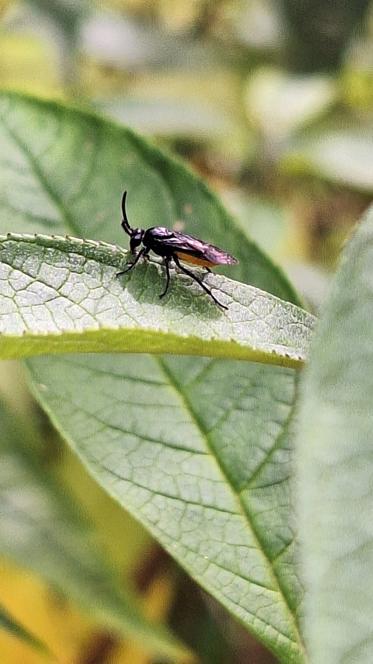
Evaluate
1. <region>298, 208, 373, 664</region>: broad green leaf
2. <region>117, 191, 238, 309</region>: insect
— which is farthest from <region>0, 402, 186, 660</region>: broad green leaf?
<region>298, 208, 373, 664</region>: broad green leaf

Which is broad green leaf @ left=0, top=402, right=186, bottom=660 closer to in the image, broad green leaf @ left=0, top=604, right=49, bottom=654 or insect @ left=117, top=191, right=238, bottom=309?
broad green leaf @ left=0, top=604, right=49, bottom=654

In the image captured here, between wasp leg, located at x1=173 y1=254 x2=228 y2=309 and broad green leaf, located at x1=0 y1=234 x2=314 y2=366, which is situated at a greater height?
wasp leg, located at x1=173 y1=254 x2=228 y2=309

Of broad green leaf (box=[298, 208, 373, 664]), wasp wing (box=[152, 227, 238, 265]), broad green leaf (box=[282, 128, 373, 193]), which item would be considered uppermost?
broad green leaf (box=[282, 128, 373, 193])

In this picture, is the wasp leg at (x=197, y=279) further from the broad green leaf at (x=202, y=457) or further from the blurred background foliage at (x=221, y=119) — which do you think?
the blurred background foliage at (x=221, y=119)

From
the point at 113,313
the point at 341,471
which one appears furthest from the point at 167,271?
the point at 341,471

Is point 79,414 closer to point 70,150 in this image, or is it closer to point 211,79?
point 70,150

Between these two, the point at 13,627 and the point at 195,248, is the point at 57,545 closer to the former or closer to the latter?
the point at 13,627
